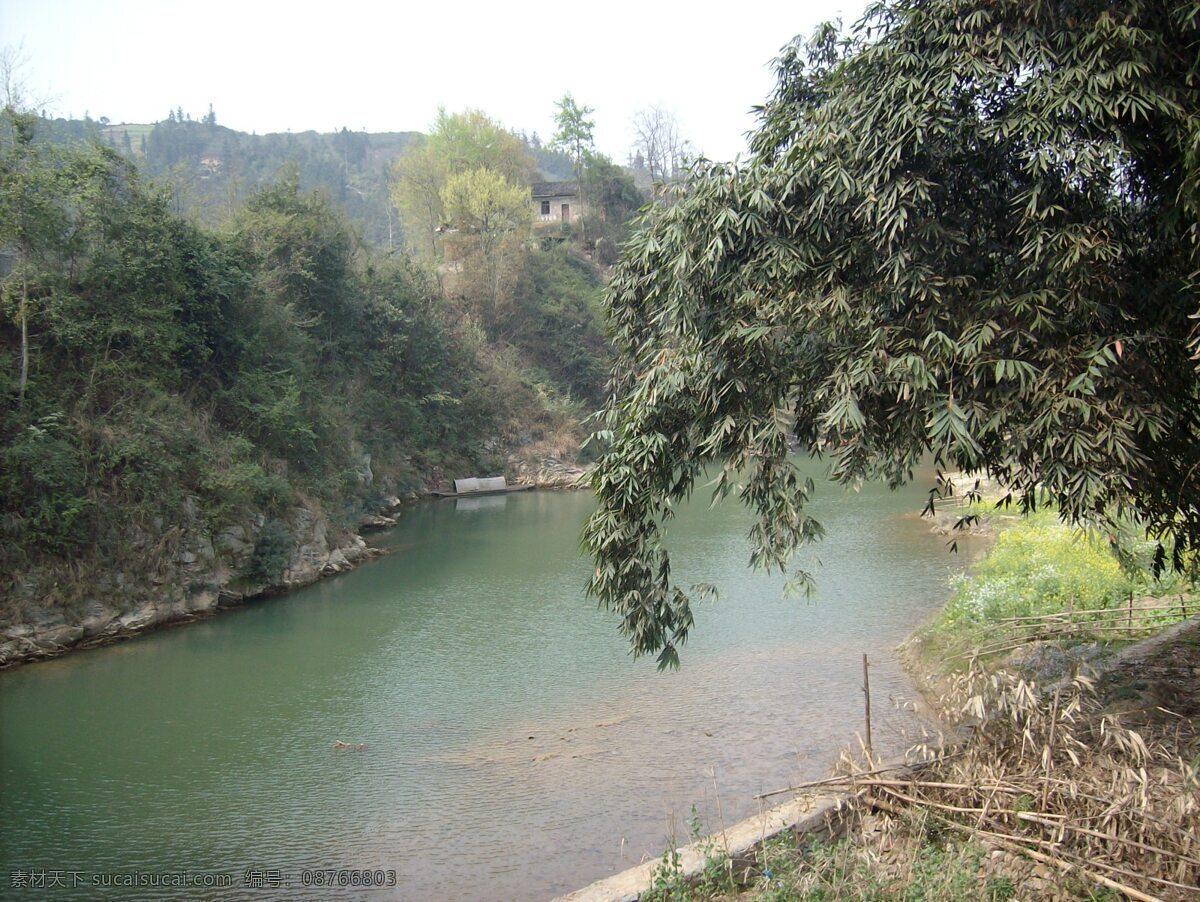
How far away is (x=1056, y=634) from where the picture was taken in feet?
32.0

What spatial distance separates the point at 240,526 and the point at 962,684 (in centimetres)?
1333

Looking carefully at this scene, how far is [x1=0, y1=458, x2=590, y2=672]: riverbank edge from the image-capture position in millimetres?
13227

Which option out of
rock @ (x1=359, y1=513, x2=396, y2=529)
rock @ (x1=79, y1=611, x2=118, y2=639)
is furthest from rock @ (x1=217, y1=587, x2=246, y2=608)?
rock @ (x1=359, y1=513, x2=396, y2=529)

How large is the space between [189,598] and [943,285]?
45.8ft

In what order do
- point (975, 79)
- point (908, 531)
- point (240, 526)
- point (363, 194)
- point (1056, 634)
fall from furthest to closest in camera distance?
point (363, 194) < point (908, 531) < point (240, 526) < point (1056, 634) < point (975, 79)

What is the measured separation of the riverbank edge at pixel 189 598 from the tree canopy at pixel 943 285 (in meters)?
4.59

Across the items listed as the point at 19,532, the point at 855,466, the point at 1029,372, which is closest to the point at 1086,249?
the point at 1029,372

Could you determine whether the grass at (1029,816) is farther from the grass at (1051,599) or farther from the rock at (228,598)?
the rock at (228,598)

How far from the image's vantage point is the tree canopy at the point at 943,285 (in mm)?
5320

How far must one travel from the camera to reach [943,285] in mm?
5898

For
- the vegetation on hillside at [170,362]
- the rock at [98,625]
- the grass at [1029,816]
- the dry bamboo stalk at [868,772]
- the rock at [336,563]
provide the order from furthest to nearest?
the rock at [336,563]
the vegetation on hillside at [170,362]
the rock at [98,625]
the dry bamboo stalk at [868,772]
the grass at [1029,816]

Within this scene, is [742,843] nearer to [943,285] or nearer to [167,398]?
[943,285]

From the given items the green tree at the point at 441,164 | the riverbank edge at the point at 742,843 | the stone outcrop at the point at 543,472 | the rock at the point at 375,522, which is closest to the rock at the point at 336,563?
the rock at the point at 375,522

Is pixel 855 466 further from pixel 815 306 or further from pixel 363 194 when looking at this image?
pixel 363 194
